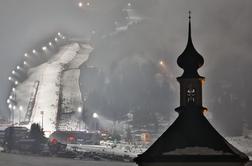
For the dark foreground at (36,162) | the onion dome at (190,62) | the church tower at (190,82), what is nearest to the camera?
the church tower at (190,82)

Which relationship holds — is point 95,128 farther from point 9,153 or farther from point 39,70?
point 9,153

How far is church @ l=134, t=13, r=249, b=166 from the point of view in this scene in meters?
31.1

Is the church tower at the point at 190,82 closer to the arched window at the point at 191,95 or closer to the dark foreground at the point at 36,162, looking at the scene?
the arched window at the point at 191,95

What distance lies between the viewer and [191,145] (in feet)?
104

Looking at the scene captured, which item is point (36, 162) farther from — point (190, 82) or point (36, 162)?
point (190, 82)

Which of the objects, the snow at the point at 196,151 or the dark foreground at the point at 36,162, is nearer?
the snow at the point at 196,151

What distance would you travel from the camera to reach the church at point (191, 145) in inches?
1225

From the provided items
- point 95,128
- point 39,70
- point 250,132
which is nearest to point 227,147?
point 250,132

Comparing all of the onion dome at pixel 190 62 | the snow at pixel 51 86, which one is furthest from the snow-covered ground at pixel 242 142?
the snow at pixel 51 86

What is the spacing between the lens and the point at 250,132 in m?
93.8

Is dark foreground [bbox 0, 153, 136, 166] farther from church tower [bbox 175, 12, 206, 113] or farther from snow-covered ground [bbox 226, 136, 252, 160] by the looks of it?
church tower [bbox 175, 12, 206, 113]

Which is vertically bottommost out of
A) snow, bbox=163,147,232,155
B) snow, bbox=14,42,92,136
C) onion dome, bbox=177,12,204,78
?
snow, bbox=163,147,232,155

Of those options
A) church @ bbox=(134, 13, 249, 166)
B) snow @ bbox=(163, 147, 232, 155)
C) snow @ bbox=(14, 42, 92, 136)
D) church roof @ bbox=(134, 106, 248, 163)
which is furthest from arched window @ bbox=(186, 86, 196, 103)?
snow @ bbox=(14, 42, 92, 136)

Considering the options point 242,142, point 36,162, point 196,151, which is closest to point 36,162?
point 36,162
